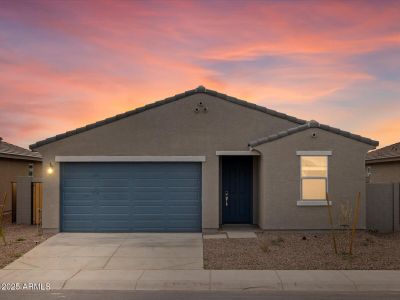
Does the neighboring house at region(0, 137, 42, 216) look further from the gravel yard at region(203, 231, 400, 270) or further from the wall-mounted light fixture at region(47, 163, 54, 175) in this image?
the gravel yard at region(203, 231, 400, 270)

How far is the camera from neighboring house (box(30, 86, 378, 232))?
53.6 feet

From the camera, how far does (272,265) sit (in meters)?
11.4

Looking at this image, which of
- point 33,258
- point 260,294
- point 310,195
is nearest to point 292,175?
point 310,195

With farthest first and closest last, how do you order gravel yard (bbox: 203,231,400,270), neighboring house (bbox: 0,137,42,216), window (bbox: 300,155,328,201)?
neighboring house (bbox: 0,137,42,216)
window (bbox: 300,155,328,201)
gravel yard (bbox: 203,231,400,270)

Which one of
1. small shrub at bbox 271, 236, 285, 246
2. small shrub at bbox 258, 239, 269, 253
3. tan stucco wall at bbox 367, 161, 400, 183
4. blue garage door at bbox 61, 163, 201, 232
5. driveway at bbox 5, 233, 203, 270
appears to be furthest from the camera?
tan stucco wall at bbox 367, 161, 400, 183

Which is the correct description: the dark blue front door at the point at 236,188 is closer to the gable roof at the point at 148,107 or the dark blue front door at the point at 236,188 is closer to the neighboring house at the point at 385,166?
the gable roof at the point at 148,107

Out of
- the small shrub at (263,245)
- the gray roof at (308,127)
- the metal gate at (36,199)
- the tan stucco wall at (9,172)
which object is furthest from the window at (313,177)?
the tan stucco wall at (9,172)

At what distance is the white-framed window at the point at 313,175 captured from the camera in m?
16.2

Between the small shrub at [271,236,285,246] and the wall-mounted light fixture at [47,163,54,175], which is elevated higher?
the wall-mounted light fixture at [47,163,54,175]

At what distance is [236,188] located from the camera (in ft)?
59.0

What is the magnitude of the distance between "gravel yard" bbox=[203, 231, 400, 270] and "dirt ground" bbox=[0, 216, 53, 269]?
5021mm

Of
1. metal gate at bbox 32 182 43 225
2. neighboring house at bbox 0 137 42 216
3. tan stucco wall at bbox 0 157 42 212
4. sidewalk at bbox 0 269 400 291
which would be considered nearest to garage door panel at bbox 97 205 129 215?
metal gate at bbox 32 182 43 225

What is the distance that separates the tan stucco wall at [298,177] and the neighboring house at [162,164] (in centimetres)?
5

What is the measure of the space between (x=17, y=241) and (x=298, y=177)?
9.18m
